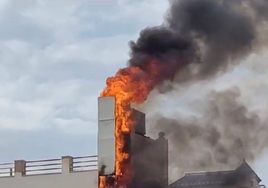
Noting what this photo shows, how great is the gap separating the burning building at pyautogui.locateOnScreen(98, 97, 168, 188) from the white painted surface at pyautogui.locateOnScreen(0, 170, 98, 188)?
3382 mm

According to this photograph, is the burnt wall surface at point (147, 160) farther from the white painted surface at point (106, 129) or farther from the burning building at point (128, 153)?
the white painted surface at point (106, 129)

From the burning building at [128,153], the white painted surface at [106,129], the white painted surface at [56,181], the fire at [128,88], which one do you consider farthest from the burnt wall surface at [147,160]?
the white painted surface at [56,181]

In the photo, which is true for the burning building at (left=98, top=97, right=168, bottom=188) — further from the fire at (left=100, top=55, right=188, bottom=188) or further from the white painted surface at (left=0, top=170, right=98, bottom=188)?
the white painted surface at (left=0, top=170, right=98, bottom=188)

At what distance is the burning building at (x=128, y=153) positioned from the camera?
27.8 m

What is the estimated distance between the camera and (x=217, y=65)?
28.4 metres

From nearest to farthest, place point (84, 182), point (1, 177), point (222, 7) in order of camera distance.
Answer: point (222, 7)
point (84, 182)
point (1, 177)

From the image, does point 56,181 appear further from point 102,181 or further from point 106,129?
point 106,129

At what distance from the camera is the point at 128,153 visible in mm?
28266

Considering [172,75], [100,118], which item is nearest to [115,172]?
[100,118]

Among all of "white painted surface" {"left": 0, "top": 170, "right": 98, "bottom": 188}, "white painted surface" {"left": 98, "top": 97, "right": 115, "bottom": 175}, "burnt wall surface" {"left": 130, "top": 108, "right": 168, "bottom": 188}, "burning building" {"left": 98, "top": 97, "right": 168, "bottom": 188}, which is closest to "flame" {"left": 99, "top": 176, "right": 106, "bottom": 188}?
"burning building" {"left": 98, "top": 97, "right": 168, "bottom": 188}

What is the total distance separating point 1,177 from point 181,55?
1202 cm

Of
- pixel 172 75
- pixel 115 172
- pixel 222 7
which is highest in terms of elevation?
pixel 222 7

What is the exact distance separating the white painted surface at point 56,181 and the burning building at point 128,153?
3382mm

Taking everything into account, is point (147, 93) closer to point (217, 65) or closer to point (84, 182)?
point (217, 65)
